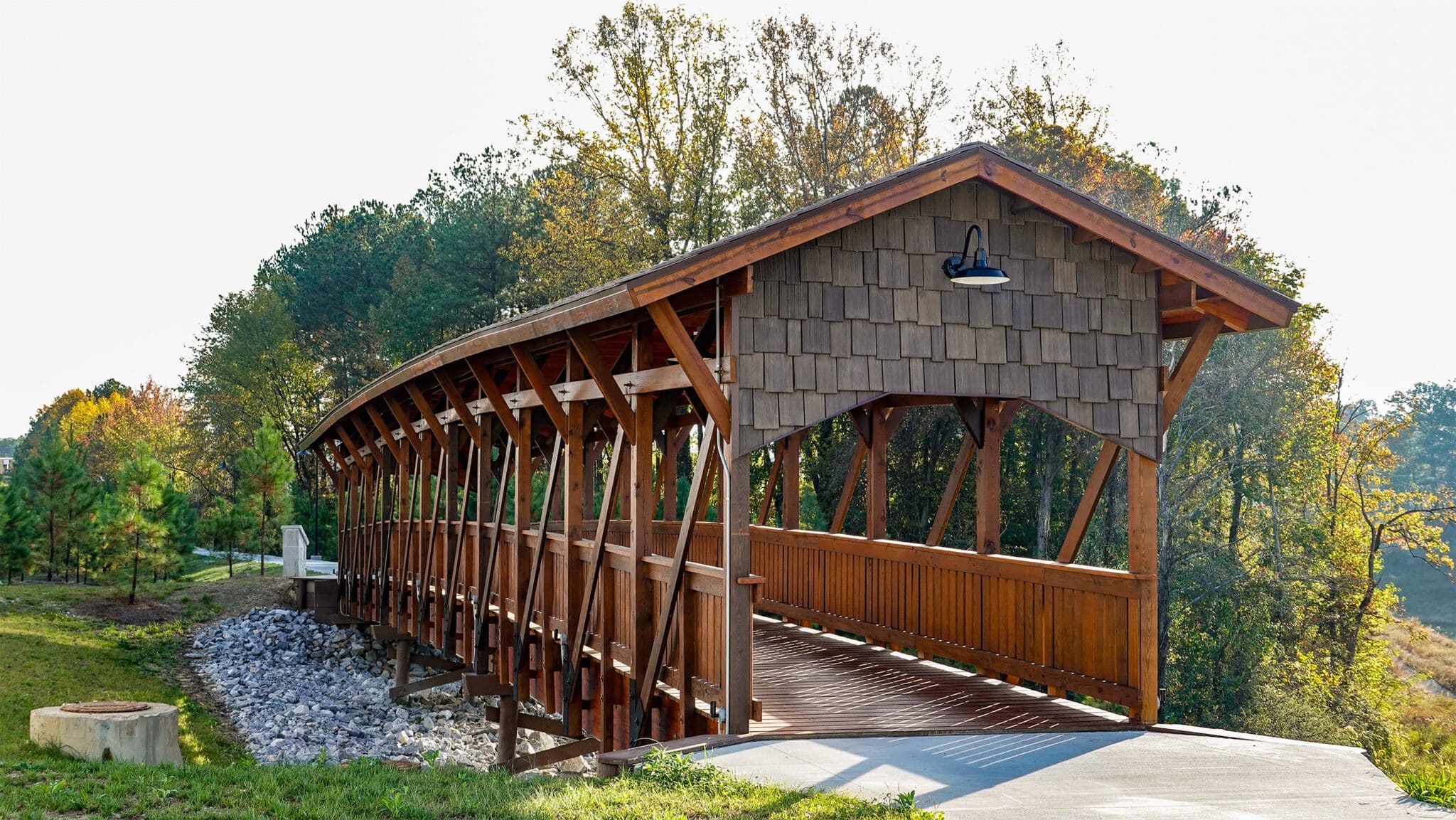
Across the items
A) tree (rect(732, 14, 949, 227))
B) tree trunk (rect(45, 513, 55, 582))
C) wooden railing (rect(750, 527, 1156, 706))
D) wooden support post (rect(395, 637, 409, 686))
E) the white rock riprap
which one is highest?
tree (rect(732, 14, 949, 227))

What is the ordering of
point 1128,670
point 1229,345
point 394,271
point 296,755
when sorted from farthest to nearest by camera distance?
1. point 394,271
2. point 1229,345
3. point 296,755
4. point 1128,670

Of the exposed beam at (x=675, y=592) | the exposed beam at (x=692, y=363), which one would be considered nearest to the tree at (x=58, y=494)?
the exposed beam at (x=675, y=592)

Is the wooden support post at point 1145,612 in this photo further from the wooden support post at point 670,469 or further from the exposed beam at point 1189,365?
the wooden support post at point 670,469

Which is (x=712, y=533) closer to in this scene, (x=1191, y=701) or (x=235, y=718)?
(x=235, y=718)

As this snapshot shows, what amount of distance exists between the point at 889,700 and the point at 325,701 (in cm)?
1174

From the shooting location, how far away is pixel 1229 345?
23.3 meters

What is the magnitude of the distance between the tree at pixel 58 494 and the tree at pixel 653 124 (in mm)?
12560

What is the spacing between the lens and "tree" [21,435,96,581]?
27641 millimetres

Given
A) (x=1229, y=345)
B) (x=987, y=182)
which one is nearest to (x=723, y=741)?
(x=987, y=182)

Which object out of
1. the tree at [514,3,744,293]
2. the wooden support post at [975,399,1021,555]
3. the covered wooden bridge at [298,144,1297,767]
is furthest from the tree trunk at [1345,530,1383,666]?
the wooden support post at [975,399,1021,555]

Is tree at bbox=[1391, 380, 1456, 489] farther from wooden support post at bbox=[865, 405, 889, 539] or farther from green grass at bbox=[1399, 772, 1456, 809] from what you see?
green grass at bbox=[1399, 772, 1456, 809]

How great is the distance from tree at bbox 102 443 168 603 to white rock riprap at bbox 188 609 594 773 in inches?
74.6

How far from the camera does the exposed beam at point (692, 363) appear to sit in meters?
7.50

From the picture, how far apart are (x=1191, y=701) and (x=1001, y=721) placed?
14176mm
